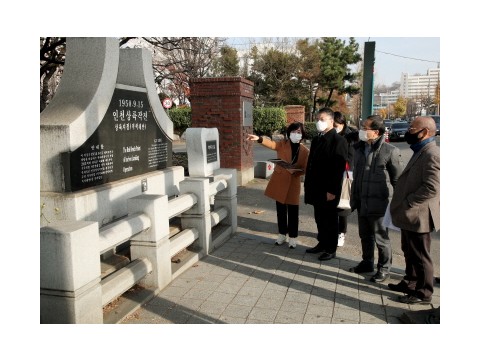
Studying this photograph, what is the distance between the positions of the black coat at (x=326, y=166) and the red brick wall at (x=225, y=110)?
605cm

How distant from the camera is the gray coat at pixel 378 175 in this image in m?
4.55

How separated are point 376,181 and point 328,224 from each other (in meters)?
1.07

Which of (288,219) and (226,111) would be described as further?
(226,111)

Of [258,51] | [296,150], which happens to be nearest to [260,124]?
[258,51]

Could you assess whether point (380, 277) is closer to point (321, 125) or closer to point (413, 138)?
point (413, 138)

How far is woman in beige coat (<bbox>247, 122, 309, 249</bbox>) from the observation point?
5695 millimetres

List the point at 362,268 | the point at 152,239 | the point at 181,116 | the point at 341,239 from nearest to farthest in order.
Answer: the point at 152,239 < the point at 362,268 < the point at 341,239 < the point at 181,116

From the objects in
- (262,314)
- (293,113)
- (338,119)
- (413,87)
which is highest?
(413,87)

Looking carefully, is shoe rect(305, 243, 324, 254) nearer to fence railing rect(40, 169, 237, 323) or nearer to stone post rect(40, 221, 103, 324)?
fence railing rect(40, 169, 237, 323)

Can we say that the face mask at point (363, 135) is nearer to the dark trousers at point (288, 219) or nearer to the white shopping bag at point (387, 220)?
the white shopping bag at point (387, 220)

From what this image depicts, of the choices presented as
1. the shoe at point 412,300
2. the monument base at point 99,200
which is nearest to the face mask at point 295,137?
the monument base at point 99,200

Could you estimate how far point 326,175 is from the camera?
527 cm

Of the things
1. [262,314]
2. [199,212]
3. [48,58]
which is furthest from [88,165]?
[48,58]

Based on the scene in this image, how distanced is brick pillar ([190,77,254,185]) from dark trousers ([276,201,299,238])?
5.49 m
